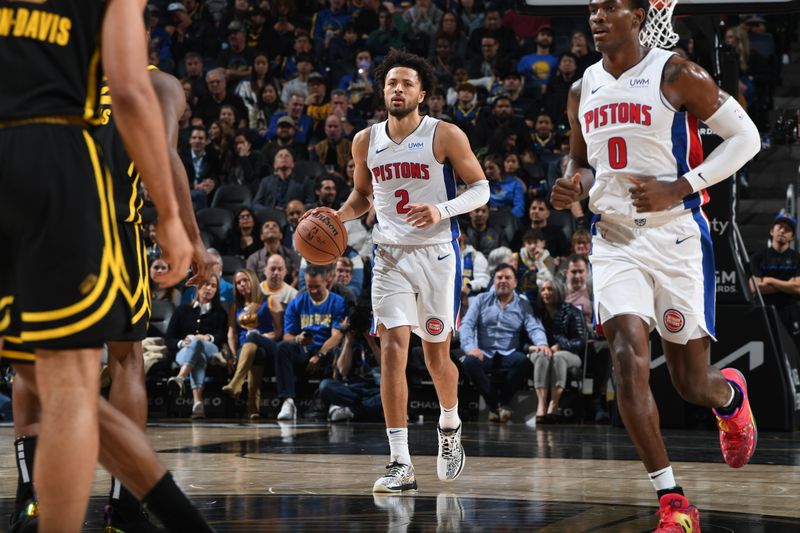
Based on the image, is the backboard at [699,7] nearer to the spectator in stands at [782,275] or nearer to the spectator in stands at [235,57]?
the spectator in stands at [782,275]

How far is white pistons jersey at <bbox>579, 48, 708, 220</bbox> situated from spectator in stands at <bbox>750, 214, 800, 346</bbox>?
618 centimetres

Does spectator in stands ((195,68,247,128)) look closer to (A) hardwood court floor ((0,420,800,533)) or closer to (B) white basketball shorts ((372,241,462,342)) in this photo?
(A) hardwood court floor ((0,420,800,533))

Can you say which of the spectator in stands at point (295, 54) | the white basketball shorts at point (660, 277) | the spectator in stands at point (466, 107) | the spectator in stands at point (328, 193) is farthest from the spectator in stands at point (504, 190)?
the white basketball shorts at point (660, 277)

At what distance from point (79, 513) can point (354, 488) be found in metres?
2.80

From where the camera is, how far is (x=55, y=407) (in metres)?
2.62

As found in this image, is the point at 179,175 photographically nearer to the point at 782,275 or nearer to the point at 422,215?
the point at 422,215

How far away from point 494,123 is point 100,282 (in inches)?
437

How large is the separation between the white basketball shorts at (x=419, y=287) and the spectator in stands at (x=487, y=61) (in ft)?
30.9

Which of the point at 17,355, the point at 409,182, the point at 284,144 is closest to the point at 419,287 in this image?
the point at 409,182

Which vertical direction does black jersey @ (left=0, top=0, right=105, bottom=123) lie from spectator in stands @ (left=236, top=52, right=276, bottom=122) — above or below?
below

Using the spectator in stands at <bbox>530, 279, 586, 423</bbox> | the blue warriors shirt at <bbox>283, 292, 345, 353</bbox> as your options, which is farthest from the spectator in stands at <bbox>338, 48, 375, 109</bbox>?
the spectator in stands at <bbox>530, 279, 586, 423</bbox>

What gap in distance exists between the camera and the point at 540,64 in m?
14.7

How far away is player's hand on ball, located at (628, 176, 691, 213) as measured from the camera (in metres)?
4.32

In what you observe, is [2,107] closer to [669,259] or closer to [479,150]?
[669,259]
